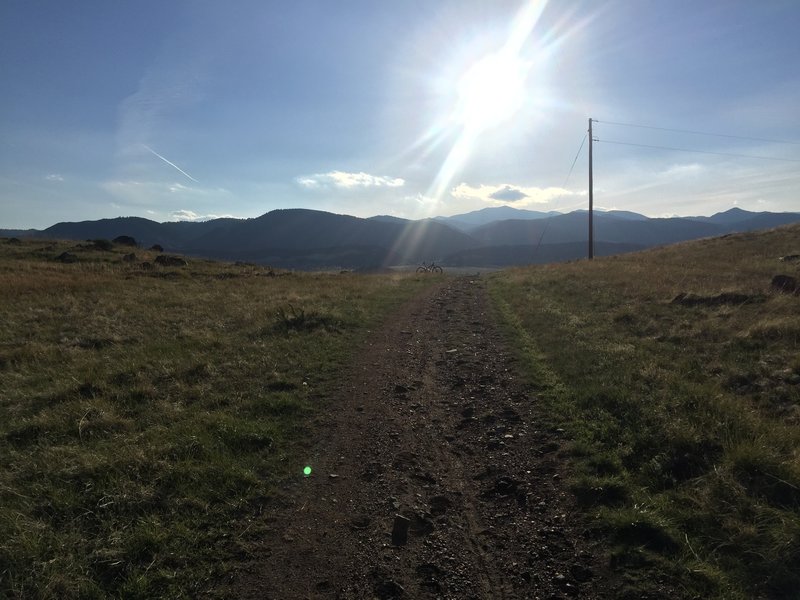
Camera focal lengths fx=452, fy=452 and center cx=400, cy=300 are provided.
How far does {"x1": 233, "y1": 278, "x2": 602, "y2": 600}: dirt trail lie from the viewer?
392 cm

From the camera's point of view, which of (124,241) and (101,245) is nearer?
(101,245)

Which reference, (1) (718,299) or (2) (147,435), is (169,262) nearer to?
(2) (147,435)

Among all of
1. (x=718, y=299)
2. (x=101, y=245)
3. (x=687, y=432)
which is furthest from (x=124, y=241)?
(x=687, y=432)

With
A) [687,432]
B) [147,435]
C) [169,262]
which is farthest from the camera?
[169,262]

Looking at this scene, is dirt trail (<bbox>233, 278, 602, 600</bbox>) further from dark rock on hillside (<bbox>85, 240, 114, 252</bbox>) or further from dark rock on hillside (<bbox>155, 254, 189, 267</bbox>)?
dark rock on hillside (<bbox>85, 240, 114, 252</bbox>)

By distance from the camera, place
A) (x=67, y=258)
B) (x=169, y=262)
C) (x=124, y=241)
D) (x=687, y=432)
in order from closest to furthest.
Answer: (x=687, y=432)
(x=67, y=258)
(x=169, y=262)
(x=124, y=241)

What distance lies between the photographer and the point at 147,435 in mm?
6379

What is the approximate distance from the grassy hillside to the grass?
381 cm

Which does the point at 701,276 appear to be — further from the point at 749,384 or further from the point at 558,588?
the point at 558,588

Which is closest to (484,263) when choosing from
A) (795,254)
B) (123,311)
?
(795,254)

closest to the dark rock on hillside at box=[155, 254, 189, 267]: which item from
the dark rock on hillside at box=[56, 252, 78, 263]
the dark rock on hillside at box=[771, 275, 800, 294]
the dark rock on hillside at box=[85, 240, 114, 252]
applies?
the dark rock on hillside at box=[56, 252, 78, 263]

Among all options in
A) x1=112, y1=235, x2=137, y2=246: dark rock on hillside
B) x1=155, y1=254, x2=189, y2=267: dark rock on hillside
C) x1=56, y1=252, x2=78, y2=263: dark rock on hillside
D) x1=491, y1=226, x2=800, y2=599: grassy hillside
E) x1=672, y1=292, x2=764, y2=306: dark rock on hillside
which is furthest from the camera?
x1=112, y1=235, x2=137, y2=246: dark rock on hillside

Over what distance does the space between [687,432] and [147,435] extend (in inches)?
284

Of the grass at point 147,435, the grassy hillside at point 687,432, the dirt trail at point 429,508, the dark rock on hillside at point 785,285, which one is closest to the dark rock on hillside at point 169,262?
the grass at point 147,435
